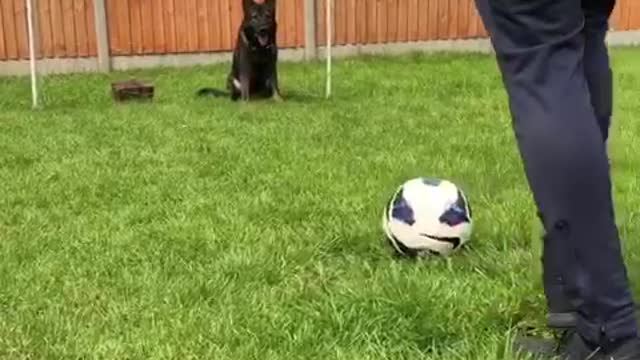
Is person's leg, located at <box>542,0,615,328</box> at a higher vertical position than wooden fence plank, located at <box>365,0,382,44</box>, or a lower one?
higher

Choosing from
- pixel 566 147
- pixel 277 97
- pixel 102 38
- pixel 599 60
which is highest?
pixel 599 60

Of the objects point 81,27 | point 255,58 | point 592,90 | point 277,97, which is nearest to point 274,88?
Result: point 277,97

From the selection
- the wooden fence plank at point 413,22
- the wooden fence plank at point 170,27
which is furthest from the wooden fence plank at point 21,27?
the wooden fence plank at point 413,22

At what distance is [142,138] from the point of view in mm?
5301

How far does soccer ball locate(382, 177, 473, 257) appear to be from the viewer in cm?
269

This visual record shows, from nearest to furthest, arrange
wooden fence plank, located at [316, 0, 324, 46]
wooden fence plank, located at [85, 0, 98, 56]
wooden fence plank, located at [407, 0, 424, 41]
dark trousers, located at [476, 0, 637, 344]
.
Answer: dark trousers, located at [476, 0, 637, 344] < wooden fence plank, located at [85, 0, 98, 56] < wooden fence plank, located at [316, 0, 324, 46] < wooden fence plank, located at [407, 0, 424, 41]

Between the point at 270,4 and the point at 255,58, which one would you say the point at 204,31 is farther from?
the point at 255,58

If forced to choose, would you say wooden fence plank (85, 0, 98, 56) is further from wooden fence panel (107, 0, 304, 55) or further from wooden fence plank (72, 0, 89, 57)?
wooden fence panel (107, 0, 304, 55)

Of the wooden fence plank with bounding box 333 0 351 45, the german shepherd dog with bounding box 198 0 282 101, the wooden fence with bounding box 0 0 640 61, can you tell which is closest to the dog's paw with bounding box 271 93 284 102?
the german shepherd dog with bounding box 198 0 282 101

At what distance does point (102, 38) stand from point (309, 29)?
7.26ft

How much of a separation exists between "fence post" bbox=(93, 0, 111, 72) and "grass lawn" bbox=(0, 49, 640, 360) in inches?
145

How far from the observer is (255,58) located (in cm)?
741

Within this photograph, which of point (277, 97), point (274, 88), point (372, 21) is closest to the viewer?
point (277, 97)

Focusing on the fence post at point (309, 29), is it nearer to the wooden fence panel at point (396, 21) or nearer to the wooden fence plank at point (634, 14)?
the wooden fence panel at point (396, 21)
